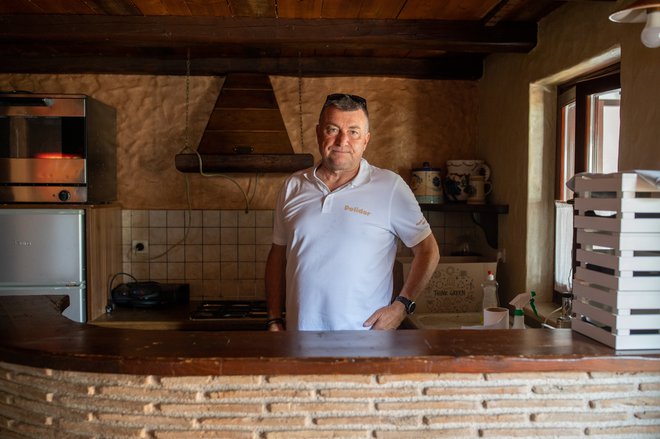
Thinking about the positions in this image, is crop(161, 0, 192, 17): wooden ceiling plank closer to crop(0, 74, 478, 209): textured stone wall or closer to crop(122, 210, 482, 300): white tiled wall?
crop(0, 74, 478, 209): textured stone wall

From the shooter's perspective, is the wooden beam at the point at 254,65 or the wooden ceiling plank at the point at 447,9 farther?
the wooden beam at the point at 254,65

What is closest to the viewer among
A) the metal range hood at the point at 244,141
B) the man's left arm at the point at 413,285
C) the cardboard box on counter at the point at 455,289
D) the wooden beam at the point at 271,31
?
the man's left arm at the point at 413,285

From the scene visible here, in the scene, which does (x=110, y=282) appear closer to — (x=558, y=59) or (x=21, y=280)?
(x=21, y=280)

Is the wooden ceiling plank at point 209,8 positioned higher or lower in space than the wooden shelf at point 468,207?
higher

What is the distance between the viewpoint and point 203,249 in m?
3.75

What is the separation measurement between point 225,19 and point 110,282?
1.67 m

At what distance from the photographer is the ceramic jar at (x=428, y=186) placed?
3561 mm

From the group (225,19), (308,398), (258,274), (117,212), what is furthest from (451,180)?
(308,398)

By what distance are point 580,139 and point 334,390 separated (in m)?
1.89

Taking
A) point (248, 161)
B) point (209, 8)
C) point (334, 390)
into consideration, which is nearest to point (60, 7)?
point (209, 8)

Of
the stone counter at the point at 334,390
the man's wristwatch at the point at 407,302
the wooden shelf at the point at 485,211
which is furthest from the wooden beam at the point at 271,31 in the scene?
the stone counter at the point at 334,390

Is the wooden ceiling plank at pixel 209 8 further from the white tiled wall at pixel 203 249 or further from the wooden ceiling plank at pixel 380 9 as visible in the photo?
the white tiled wall at pixel 203 249

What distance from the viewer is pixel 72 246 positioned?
3082mm

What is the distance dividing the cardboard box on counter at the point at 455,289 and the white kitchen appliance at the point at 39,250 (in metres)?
1.78
